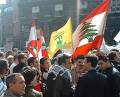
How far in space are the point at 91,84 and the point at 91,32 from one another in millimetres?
2159

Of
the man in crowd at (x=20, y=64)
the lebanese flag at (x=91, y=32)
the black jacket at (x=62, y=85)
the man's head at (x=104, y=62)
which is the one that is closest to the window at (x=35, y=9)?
the man in crowd at (x=20, y=64)

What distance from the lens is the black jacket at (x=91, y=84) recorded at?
8023 mm

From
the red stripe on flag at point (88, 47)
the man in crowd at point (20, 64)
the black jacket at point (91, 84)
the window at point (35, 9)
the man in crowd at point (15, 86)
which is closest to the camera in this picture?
the man in crowd at point (15, 86)

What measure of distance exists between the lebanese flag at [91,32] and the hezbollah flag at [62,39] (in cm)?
93

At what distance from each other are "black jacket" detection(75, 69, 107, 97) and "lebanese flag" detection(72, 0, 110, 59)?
1523mm

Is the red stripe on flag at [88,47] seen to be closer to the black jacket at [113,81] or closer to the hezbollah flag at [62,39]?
the black jacket at [113,81]

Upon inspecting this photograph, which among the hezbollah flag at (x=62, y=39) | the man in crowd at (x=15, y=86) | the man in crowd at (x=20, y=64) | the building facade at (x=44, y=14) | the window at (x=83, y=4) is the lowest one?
the building facade at (x=44, y=14)

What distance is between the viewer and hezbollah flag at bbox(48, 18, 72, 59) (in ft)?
37.2

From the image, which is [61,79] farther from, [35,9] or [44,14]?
[35,9]

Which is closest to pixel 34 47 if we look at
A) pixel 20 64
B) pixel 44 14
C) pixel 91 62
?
pixel 20 64

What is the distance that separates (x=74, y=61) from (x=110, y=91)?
1.64 metres

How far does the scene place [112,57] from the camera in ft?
34.6

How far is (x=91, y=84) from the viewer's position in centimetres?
805

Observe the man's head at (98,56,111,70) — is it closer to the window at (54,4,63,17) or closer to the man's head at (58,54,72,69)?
the man's head at (58,54,72,69)
